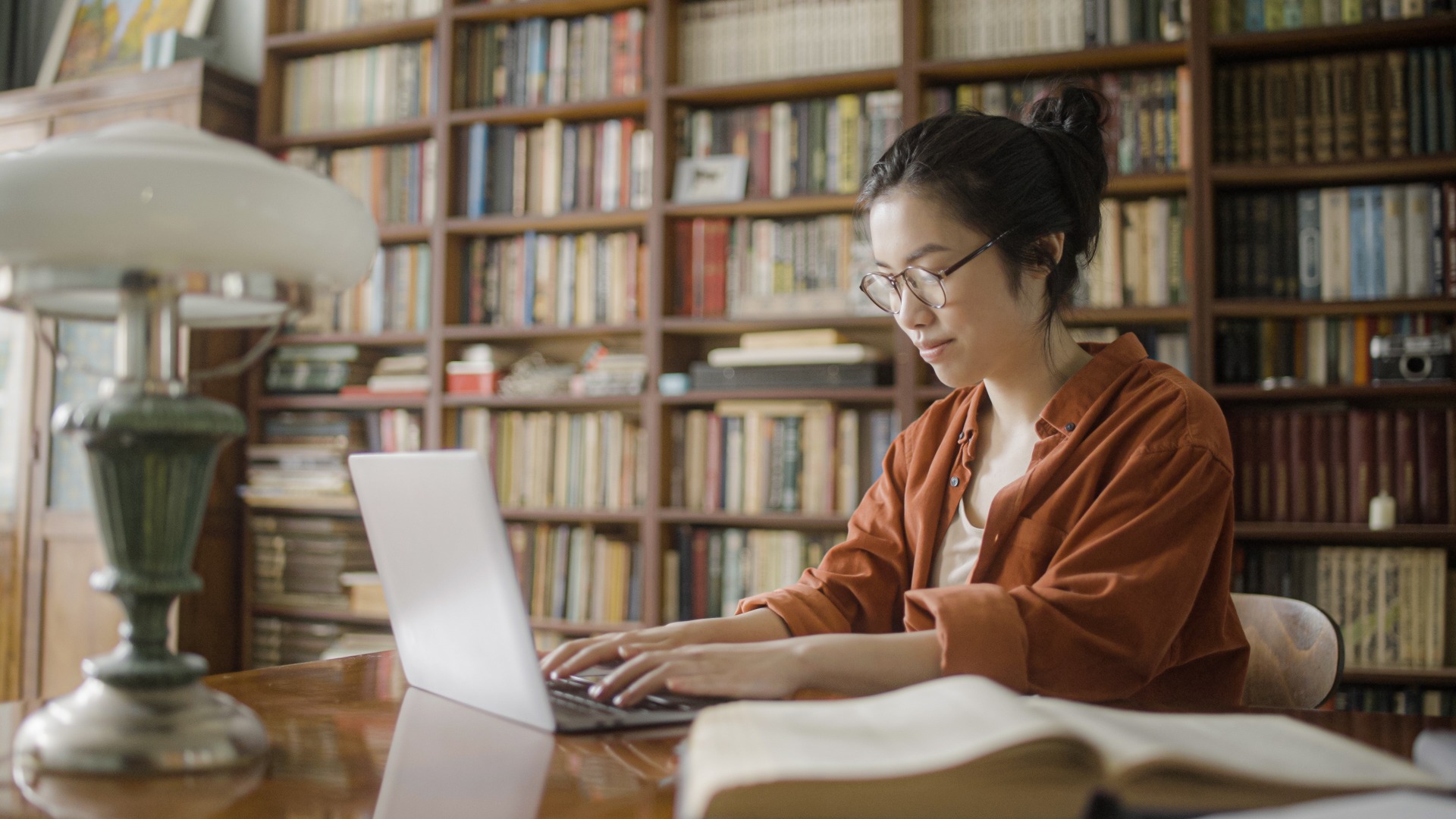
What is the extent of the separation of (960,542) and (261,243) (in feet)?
3.05

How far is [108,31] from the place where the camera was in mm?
3387

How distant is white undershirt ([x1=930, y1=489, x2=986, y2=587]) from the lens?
4.50 feet

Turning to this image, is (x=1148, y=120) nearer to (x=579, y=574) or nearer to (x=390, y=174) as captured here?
(x=579, y=574)

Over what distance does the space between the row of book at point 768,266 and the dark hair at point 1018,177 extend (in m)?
1.17

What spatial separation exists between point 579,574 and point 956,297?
5.67 feet

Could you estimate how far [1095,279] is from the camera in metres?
2.50

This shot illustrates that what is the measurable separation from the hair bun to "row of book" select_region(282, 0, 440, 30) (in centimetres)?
209

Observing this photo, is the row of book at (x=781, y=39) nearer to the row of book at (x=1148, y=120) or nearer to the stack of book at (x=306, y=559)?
the row of book at (x=1148, y=120)

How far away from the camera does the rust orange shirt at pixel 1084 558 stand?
1000 millimetres

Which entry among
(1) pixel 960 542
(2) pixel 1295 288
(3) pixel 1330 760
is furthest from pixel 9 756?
(2) pixel 1295 288

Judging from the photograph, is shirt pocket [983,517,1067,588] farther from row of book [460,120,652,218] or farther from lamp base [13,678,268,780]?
row of book [460,120,652,218]

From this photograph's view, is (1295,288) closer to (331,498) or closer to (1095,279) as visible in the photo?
(1095,279)

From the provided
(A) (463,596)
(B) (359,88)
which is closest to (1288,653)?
(A) (463,596)

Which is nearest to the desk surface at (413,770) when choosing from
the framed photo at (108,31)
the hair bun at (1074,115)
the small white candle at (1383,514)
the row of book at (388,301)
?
the hair bun at (1074,115)
